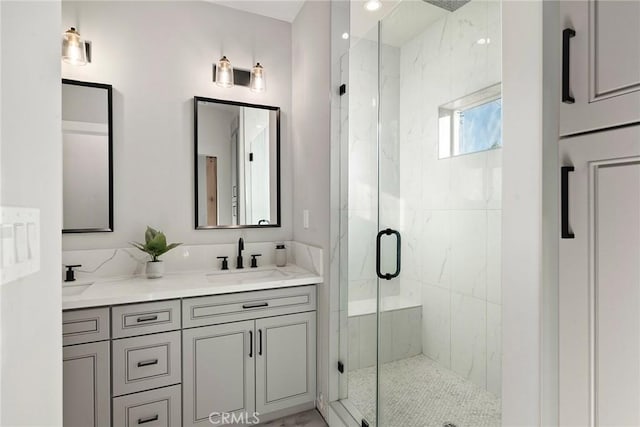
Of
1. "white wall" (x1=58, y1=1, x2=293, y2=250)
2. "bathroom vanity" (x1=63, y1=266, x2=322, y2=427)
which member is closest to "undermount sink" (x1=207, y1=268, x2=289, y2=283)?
"bathroom vanity" (x1=63, y1=266, x2=322, y2=427)

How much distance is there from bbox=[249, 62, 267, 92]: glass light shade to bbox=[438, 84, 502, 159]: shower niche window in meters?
1.35

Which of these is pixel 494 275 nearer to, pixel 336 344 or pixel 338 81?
pixel 336 344

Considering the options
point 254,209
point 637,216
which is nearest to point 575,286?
point 637,216

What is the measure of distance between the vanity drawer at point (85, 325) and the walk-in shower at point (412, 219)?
132 cm

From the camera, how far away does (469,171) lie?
1.87 meters

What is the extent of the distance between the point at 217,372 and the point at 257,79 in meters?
2.05

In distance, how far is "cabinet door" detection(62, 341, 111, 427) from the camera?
155cm

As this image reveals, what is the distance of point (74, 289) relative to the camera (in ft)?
6.30

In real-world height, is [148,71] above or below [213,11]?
below

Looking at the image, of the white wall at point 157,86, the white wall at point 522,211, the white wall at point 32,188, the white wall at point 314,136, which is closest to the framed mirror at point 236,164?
the white wall at point 157,86

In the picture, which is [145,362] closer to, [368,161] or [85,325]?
[85,325]

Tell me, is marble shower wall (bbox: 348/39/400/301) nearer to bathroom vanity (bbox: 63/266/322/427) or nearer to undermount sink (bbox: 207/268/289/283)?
bathroom vanity (bbox: 63/266/322/427)

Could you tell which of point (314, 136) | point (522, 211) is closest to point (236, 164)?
point (314, 136)

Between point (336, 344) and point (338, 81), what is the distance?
66.0 inches
